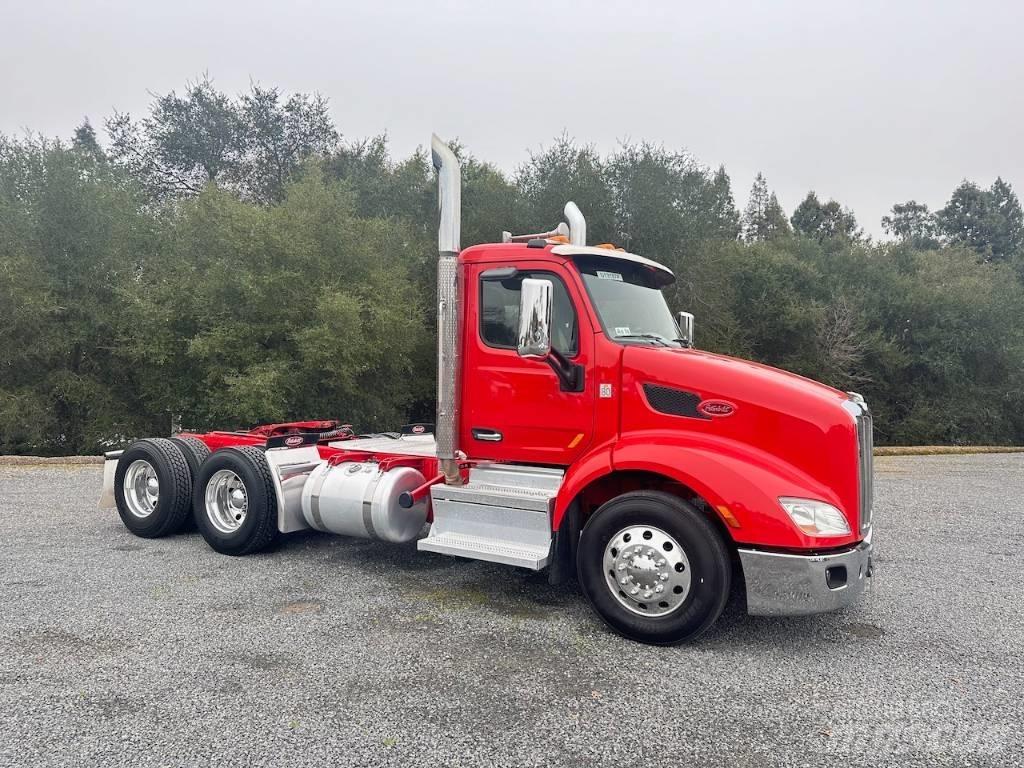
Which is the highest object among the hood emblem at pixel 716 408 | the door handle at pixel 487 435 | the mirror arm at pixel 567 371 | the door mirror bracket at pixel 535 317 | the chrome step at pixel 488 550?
the door mirror bracket at pixel 535 317

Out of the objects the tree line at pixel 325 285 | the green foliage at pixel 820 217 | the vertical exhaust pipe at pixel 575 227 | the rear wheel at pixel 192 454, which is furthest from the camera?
the green foliage at pixel 820 217

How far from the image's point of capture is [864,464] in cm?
466

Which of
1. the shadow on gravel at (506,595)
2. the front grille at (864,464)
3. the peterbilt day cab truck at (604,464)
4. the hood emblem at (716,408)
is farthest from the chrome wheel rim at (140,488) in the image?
the front grille at (864,464)

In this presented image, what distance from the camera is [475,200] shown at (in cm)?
2561

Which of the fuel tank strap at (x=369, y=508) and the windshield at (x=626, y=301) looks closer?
the windshield at (x=626, y=301)

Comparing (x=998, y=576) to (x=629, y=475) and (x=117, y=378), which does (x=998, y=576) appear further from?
(x=117, y=378)

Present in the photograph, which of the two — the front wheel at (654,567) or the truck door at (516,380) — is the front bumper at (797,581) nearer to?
the front wheel at (654,567)

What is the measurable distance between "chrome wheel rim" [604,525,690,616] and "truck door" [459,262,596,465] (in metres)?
0.79

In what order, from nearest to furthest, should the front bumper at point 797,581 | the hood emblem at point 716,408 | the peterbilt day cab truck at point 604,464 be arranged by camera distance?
1. the front bumper at point 797,581
2. the peterbilt day cab truck at point 604,464
3. the hood emblem at point 716,408

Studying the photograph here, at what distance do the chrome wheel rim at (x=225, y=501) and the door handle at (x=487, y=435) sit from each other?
252 centimetres

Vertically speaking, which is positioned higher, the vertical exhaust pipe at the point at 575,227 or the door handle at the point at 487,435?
the vertical exhaust pipe at the point at 575,227

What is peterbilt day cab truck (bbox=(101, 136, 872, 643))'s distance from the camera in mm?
4355

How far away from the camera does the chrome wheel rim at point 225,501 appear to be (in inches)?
263

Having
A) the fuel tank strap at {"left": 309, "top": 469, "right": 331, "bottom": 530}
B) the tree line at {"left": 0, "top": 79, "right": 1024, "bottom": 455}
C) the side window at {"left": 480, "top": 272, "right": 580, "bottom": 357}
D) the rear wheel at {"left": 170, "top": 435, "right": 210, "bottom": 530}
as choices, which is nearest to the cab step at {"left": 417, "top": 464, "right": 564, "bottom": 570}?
the side window at {"left": 480, "top": 272, "right": 580, "bottom": 357}
